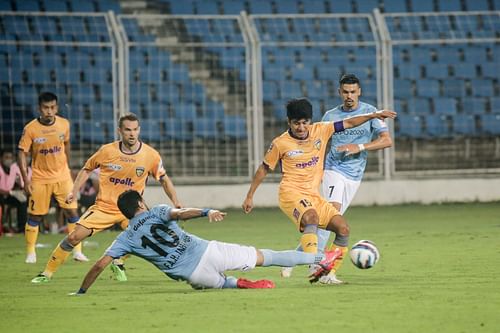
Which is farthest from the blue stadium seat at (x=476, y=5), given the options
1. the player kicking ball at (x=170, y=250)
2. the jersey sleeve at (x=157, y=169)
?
the player kicking ball at (x=170, y=250)

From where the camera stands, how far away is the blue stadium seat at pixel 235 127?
2291 centimetres

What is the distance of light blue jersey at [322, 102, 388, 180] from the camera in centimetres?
1210

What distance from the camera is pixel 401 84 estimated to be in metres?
23.9

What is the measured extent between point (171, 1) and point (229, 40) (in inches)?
212

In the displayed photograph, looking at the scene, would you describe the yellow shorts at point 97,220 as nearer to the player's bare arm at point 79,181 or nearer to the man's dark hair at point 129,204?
the player's bare arm at point 79,181

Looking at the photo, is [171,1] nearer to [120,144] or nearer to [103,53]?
[103,53]

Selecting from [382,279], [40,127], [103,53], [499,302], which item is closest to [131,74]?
[103,53]

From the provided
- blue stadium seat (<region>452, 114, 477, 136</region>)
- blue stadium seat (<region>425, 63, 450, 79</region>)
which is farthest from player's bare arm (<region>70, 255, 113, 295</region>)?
blue stadium seat (<region>425, 63, 450, 79</region>)

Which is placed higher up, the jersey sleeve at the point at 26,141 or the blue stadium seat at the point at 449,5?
the blue stadium seat at the point at 449,5

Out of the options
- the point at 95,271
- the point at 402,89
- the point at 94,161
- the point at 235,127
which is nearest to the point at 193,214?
the point at 95,271

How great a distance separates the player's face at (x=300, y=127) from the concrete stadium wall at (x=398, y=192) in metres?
11.4

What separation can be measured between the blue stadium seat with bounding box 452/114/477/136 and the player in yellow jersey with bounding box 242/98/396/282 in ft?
40.4

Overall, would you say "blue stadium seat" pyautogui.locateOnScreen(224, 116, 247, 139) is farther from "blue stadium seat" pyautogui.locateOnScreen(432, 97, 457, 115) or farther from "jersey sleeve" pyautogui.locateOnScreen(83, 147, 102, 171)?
"jersey sleeve" pyautogui.locateOnScreen(83, 147, 102, 171)

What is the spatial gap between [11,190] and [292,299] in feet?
36.2
